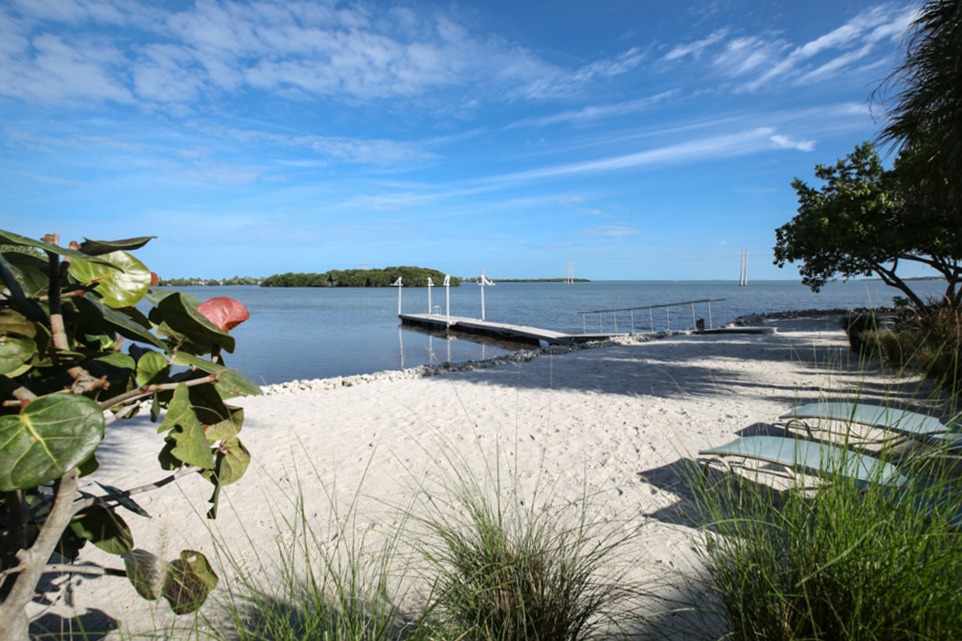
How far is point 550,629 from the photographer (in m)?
1.67

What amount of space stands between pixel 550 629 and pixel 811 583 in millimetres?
762

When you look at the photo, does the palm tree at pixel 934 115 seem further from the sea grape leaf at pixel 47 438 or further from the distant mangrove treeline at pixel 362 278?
the distant mangrove treeline at pixel 362 278

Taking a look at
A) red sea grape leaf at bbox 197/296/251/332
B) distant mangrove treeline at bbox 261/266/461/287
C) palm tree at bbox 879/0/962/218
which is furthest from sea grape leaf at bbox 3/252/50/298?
distant mangrove treeline at bbox 261/266/461/287

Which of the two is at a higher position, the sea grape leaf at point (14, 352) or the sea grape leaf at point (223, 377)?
the sea grape leaf at point (14, 352)

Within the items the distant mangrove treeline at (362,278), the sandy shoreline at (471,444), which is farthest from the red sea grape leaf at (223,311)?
the distant mangrove treeline at (362,278)

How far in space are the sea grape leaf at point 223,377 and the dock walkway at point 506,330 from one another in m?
16.8

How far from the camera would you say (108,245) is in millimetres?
782

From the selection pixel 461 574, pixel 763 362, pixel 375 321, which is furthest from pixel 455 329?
pixel 461 574

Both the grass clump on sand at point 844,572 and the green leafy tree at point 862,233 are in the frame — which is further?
the green leafy tree at point 862,233

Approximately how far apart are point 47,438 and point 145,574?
23.6 inches

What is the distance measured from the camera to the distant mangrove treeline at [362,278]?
314 ft

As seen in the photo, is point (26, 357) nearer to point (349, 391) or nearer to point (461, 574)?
point (461, 574)

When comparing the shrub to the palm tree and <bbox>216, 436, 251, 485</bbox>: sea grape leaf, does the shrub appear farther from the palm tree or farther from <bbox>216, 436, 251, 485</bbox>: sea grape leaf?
<bbox>216, 436, 251, 485</bbox>: sea grape leaf

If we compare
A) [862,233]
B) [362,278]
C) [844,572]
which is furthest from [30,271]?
[362,278]
